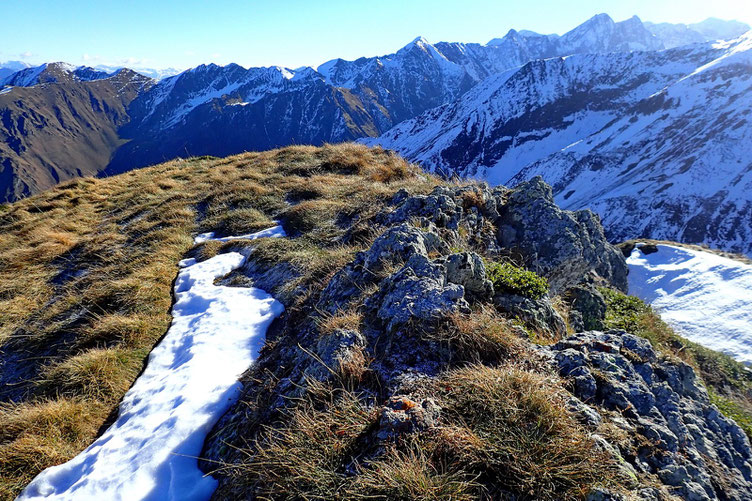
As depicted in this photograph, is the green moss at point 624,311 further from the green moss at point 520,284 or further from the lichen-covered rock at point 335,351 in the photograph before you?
the lichen-covered rock at point 335,351

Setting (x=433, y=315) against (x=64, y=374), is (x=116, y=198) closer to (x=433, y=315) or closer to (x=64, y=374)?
(x=64, y=374)

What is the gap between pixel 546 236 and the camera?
31.6 ft

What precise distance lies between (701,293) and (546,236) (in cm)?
6548

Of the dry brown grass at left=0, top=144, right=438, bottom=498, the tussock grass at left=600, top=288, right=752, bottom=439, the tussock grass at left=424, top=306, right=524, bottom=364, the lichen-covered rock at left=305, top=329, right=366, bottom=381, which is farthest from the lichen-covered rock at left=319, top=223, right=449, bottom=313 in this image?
the tussock grass at left=600, top=288, right=752, bottom=439

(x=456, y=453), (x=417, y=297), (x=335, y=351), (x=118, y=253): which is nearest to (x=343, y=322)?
(x=335, y=351)

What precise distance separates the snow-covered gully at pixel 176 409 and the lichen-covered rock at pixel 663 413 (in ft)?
15.9

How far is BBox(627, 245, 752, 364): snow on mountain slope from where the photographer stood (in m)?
43.2

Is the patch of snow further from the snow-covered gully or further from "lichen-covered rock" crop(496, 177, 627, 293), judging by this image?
"lichen-covered rock" crop(496, 177, 627, 293)

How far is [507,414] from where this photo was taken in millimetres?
3211

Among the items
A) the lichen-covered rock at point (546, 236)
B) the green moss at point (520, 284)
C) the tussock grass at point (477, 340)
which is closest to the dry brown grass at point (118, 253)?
the green moss at point (520, 284)

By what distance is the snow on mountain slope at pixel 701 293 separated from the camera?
43.2 m

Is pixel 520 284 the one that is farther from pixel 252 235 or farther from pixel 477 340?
pixel 252 235

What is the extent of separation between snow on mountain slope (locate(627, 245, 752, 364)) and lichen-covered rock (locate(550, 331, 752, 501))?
4302 centimetres

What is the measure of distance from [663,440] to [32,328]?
12.8 meters
